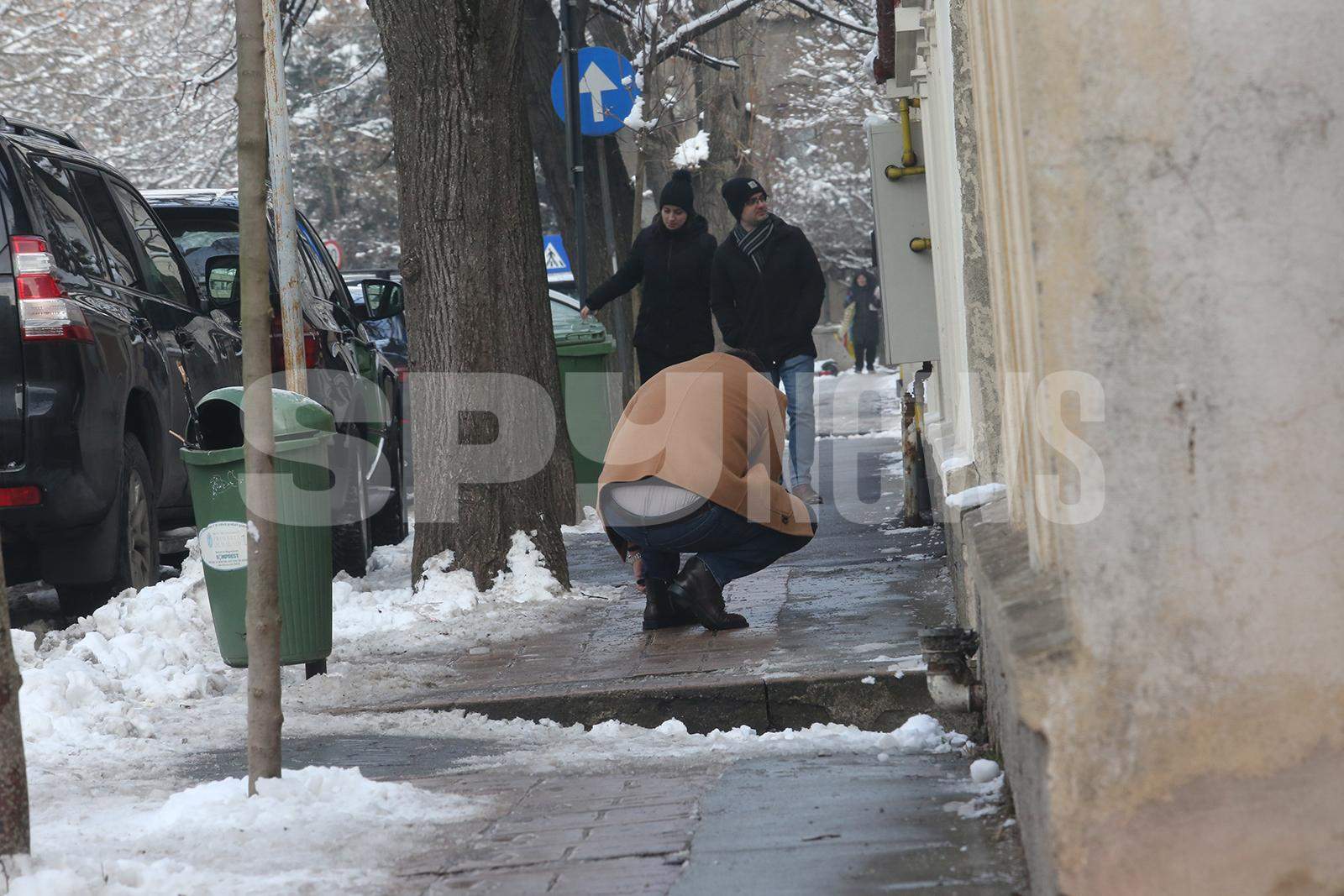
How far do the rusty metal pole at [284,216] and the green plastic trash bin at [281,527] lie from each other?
7.24 ft

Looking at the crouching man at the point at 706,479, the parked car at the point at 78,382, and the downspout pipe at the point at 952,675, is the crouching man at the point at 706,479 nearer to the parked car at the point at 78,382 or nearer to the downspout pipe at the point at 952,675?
the downspout pipe at the point at 952,675

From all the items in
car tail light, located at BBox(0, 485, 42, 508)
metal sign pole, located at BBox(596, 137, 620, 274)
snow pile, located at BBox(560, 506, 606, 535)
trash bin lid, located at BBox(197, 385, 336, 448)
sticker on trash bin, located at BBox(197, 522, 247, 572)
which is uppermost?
metal sign pole, located at BBox(596, 137, 620, 274)

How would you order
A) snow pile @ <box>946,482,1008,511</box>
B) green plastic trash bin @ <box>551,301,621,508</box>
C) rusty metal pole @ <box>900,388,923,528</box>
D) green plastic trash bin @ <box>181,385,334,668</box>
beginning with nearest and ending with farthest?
snow pile @ <box>946,482,1008,511</box>, green plastic trash bin @ <box>181,385,334,668</box>, rusty metal pole @ <box>900,388,923,528</box>, green plastic trash bin @ <box>551,301,621,508</box>

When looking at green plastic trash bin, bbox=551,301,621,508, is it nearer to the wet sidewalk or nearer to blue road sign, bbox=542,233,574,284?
the wet sidewalk

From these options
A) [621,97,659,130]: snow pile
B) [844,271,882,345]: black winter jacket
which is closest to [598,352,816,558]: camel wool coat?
[621,97,659,130]: snow pile

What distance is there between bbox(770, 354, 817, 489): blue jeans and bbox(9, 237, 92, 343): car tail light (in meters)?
4.99

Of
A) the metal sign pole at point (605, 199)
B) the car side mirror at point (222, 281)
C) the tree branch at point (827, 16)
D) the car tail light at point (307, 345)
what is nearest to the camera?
the car side mirror at point (222, 281)

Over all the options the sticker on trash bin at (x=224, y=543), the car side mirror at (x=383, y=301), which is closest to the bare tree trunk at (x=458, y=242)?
the sticker on trash bin at (x=224, y=543)

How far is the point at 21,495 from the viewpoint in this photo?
6508 millimetres

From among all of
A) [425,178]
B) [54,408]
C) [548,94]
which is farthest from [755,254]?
[548,94]

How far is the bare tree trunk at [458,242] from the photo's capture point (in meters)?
7.95

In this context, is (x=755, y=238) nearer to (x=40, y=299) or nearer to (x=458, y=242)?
(x=458, y=242)

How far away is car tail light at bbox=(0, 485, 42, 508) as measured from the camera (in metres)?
6.49

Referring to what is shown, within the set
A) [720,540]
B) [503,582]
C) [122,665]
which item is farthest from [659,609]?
[122,665]
